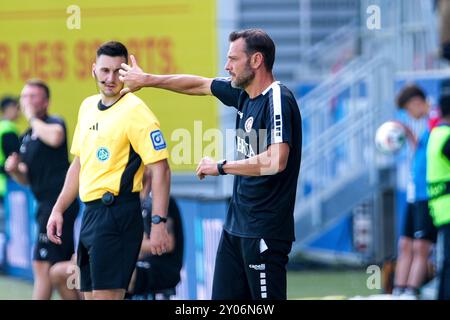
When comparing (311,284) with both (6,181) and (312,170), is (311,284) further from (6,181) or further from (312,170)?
(6,181)

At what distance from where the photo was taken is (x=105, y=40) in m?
14.9

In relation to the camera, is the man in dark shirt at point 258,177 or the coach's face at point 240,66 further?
the coach's face at point 240,66

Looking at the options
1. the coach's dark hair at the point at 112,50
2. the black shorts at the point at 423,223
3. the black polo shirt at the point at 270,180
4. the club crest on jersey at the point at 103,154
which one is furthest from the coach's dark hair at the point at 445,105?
the club crest on jersey at the point at 103,154

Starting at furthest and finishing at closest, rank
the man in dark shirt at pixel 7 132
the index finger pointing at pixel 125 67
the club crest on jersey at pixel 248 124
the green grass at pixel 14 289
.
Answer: the man in dark shirt at pixel 7 132 < the green grass at pixel 14 289 < the index finger pointing at pixel 125 67 < the club crest on jersey at pixel 248 124

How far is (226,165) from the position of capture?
7066 mm

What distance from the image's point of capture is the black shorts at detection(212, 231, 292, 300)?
7199mm

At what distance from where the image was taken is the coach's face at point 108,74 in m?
7.78

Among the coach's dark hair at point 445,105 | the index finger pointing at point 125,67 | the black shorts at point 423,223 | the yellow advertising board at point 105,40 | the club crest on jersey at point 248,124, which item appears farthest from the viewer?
the yellow advertising board at point 105,40

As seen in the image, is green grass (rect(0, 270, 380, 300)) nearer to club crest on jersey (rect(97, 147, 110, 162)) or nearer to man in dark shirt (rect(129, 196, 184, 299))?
man in dark shirt (rect(129, 196, 184, 299))

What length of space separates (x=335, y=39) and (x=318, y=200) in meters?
3.32

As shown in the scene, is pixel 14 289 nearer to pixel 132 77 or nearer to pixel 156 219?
pixel 156 219

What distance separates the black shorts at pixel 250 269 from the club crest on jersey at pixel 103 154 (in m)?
0.96

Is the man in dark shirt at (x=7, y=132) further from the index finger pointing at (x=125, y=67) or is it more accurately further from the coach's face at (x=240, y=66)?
the coach's face at (x=240, y=66)
